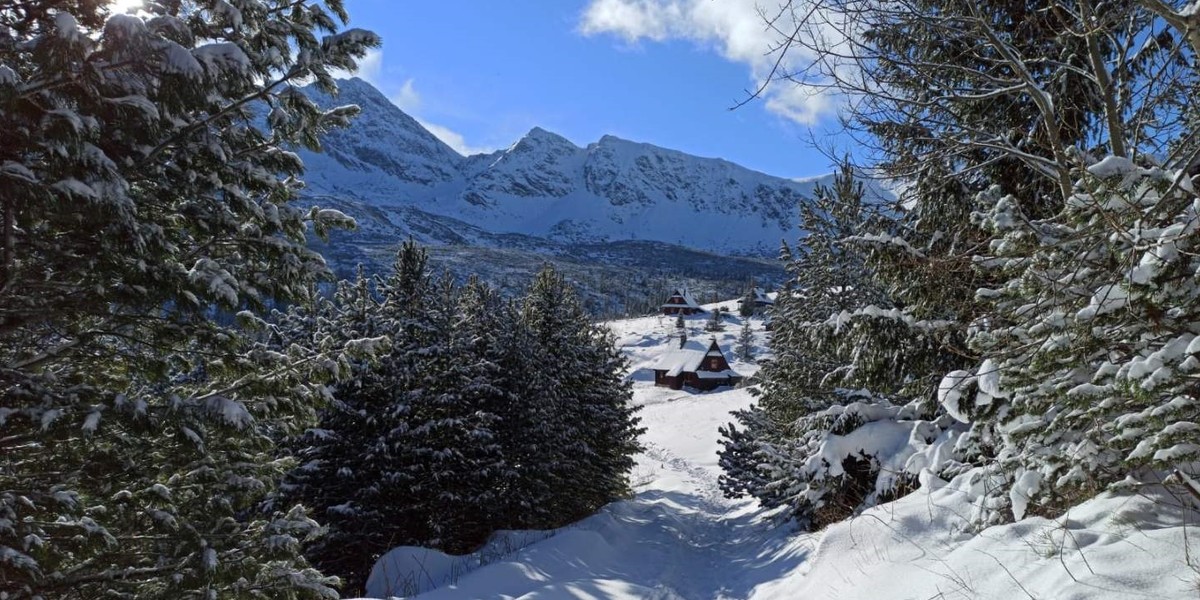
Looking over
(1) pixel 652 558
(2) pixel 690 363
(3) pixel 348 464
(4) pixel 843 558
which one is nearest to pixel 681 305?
(2) pixel 690 363

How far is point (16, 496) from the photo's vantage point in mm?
4207

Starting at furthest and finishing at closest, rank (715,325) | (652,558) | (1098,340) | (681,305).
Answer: (681,305) → (715,325) → (652,558) → (1098,340)

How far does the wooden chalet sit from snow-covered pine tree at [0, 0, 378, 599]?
2845 inches

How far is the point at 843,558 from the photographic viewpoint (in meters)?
6.35

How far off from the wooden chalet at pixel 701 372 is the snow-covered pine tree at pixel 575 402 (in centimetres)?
5467

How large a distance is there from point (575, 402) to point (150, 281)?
1587cm

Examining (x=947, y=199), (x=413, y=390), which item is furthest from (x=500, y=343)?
(x=947, y=199)

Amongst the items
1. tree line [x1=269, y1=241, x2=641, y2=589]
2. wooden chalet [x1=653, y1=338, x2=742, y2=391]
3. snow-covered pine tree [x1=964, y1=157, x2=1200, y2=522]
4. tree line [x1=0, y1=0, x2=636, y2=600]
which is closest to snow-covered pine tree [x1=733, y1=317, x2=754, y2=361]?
wooden chalet [x1=653, y1=338, x2=742, y2=391]

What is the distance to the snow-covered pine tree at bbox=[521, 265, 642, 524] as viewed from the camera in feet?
62.0

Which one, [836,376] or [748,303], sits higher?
[748,303]

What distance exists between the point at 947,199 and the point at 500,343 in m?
13.2

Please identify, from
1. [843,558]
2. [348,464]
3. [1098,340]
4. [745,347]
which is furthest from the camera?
[745,347]

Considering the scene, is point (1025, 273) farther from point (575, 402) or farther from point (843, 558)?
point (575, 402)

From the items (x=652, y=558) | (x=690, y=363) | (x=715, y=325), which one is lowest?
(x=690, y=363)
